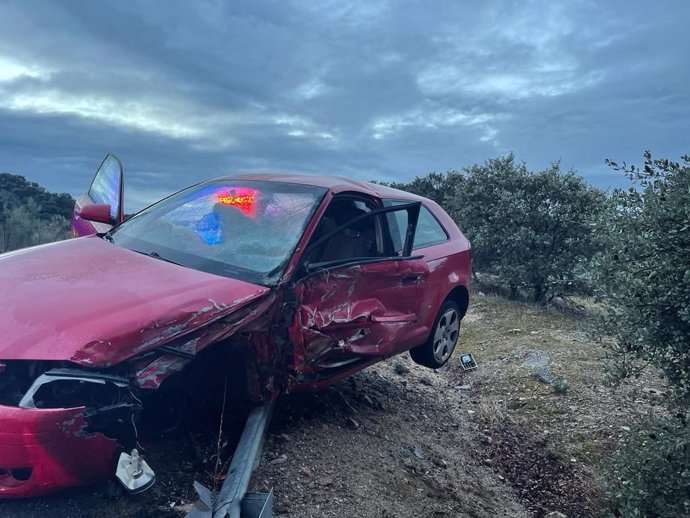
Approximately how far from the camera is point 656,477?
395 centimetres

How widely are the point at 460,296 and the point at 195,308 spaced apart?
356 cm

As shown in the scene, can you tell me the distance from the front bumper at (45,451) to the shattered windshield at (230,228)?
49.5 inches

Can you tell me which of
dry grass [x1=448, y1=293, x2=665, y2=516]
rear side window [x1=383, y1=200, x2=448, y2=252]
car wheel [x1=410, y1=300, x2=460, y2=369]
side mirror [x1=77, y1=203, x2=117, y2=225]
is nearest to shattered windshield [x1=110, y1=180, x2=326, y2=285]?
side mirror [x1=77, y1=203, x2=117, y2=225]

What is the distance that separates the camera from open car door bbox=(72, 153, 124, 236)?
14.6ft

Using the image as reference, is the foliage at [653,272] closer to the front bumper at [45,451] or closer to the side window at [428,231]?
the side window at [428,231]

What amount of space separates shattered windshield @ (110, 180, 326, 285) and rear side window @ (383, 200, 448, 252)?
91cm

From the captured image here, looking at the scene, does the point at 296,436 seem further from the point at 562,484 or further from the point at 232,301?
the point at 562,484

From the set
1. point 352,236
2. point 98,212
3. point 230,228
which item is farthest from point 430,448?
point 98,212

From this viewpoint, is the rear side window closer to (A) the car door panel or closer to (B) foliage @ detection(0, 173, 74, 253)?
(A) the car door panel

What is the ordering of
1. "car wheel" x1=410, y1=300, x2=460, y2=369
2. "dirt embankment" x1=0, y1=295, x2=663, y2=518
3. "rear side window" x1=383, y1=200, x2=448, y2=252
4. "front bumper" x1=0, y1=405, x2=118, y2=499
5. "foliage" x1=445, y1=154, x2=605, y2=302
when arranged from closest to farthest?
"front bumper" x1=0, y1=405, x2=118, y2=499
"dirt embankment" x1=0, y1=295, x2=663, y2=518
"rear side window" x1=383, y1=200, x2=448, y2=252
"car wheel" x1=410, y1=300, x2=460, y2=369
"foliage" x1=445, y1=154, x2=605, y2=302

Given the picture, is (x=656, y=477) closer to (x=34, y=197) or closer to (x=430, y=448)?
(x=430, y=448)

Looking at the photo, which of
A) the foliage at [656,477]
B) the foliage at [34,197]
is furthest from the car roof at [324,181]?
the foliage at [34,197]

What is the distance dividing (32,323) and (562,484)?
171 inches

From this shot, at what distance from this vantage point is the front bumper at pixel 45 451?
2.46 metres
